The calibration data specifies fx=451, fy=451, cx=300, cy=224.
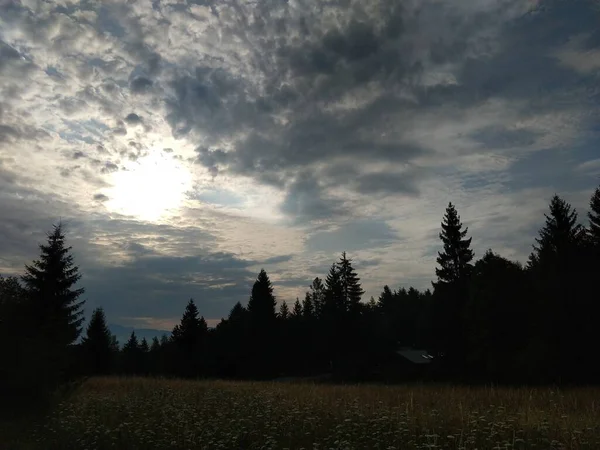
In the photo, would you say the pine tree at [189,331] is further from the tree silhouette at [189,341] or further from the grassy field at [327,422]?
the grassy field at [327,422]

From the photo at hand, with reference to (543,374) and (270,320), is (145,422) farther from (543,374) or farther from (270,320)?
(270,320)

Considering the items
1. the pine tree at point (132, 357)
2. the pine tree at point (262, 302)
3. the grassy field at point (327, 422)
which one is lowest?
the grassy field at point (327, 422)

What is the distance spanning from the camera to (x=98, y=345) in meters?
68.4

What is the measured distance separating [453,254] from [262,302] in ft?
93.4

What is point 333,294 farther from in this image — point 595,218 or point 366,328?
point 595,218

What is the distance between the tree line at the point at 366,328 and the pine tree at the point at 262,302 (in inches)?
7.0

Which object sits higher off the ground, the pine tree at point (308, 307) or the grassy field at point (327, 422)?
the pine tree at point (308, 307)

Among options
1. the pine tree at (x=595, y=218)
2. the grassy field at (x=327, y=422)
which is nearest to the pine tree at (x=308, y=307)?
the pine tree at (x=595, y=218)

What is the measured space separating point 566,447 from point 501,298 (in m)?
30.8

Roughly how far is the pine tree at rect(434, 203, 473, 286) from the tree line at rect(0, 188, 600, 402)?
13cm

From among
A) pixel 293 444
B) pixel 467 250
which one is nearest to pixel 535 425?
pixel 293 444

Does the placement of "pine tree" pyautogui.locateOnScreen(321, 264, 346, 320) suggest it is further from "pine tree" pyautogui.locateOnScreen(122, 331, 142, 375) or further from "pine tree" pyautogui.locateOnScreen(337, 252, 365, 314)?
"pine tree" pyautogui.locateOnScreen(122, 331, 142, 375)

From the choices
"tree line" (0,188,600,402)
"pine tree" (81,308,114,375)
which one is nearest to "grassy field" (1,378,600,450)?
"tree line" (0,188,600,402)

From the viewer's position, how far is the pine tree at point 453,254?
55.4 m
